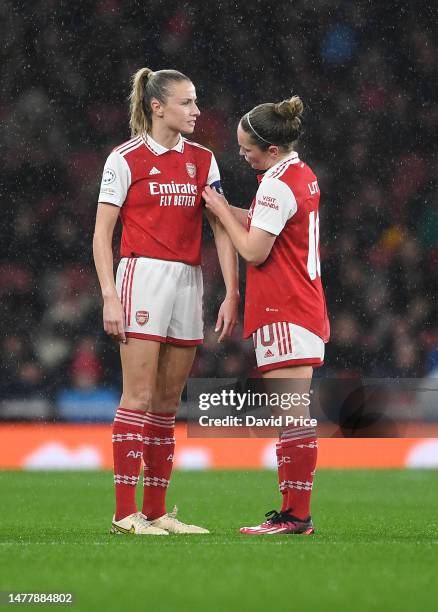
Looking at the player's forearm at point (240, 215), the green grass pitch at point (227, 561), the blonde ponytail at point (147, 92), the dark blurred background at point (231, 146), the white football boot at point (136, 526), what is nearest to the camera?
the green grass pitch at point (227, 561)

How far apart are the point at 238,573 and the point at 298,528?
1086 millimetres

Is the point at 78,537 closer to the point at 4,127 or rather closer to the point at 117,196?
the point at 117,196

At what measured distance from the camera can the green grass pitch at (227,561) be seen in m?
2.76

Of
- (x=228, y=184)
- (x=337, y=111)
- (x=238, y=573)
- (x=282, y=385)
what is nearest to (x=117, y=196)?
(x=282, y=385)

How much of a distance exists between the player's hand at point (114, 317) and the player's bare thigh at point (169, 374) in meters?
0.23

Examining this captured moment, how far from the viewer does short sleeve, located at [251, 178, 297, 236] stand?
164 inches

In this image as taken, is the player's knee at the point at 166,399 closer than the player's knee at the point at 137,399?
No

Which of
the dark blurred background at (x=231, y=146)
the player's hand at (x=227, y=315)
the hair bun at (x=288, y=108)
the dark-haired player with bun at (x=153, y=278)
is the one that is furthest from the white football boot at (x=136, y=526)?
the dark blurred background at (x=231, y=146)

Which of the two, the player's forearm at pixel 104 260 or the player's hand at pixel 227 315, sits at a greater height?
the player's forearm at pixel 104 260

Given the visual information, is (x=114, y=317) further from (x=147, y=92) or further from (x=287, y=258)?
(x=147, y=92)

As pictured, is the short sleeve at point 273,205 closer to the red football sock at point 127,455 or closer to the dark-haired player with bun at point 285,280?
the dark-haired player with bun at point 285,280

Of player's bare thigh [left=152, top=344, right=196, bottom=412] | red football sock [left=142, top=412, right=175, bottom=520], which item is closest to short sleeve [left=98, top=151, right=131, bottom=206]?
player's bare thigh [left=152, top=344, right=196, bottom=412]

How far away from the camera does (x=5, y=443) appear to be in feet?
29.6

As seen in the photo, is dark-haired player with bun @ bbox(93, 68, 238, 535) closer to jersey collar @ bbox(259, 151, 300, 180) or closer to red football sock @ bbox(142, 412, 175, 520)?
red football sock @ bbox(142, 412, 175, 520)
